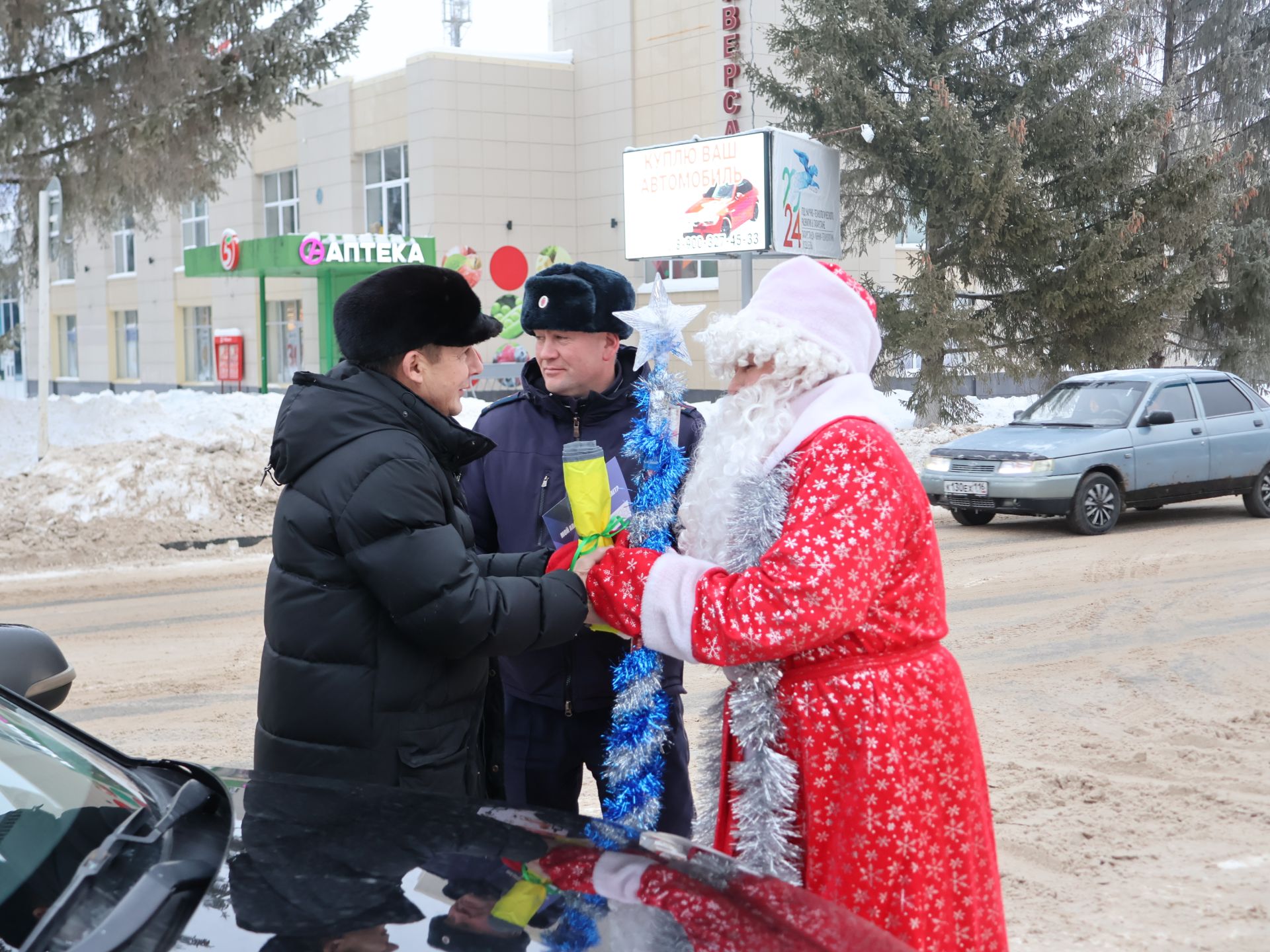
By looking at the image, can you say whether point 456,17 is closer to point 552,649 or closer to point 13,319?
point 13,319

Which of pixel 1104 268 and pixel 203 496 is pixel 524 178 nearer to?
pixel 1104 268

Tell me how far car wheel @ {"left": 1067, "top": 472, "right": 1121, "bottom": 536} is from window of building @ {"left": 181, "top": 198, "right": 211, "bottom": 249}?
37609 mm

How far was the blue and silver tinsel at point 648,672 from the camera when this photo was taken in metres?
3.09

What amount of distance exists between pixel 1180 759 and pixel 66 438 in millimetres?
16668

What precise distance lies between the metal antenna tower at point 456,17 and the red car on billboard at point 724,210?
39.4m

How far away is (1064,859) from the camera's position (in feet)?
14.6

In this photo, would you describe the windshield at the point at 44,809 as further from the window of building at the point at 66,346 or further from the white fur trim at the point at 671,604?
the window of building at the point at 66,346

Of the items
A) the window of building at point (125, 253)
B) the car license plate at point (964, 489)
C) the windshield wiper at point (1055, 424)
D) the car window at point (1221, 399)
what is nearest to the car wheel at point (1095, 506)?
the windshield wiper at point (1055, 424)

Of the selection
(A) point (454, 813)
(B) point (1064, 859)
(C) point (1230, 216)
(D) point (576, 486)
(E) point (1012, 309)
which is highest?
(C) point (1230, 216)

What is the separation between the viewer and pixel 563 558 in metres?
3.00

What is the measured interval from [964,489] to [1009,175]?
939cm

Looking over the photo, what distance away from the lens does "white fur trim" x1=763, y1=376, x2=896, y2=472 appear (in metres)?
2.54

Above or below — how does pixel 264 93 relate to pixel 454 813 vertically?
above

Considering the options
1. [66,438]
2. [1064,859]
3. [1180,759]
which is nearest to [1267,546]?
[1180,759]
